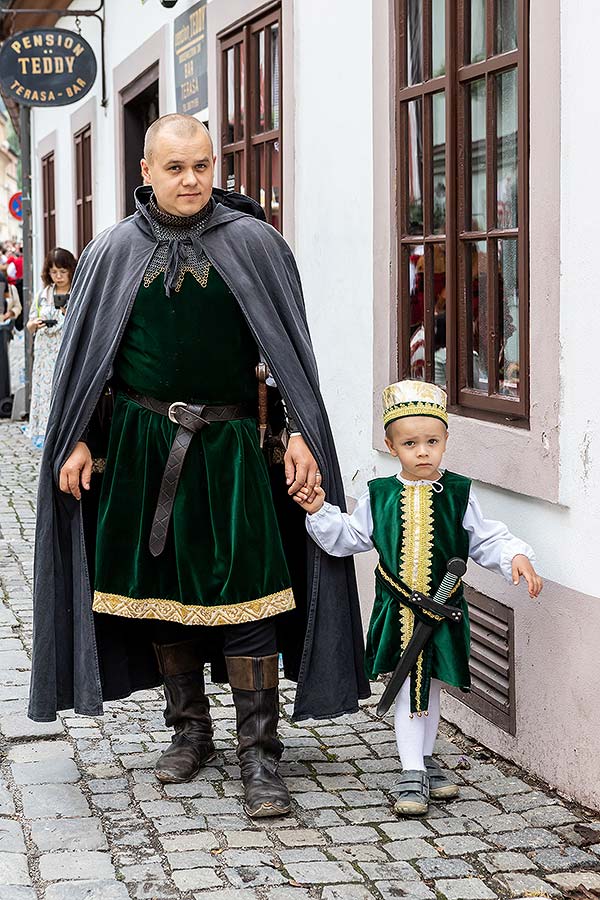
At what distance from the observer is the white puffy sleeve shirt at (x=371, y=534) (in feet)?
13.2

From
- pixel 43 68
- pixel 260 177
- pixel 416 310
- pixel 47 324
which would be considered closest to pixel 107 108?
pixel 43 68

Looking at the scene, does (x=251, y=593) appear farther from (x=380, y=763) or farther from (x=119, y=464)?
(x=380, y=763)

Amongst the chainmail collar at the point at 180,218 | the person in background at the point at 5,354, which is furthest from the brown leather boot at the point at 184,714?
the person in background at the point at 5,354

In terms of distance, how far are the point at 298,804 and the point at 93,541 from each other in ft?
3.07

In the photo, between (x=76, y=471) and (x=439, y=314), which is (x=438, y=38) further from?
(x=76, y=471)

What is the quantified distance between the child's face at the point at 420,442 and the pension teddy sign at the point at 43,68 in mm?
8244

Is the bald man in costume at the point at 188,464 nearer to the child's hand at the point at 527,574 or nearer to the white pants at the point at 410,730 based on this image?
the white pants at the point at 410,730

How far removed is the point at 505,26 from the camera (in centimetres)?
453

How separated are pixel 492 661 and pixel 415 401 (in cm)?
100

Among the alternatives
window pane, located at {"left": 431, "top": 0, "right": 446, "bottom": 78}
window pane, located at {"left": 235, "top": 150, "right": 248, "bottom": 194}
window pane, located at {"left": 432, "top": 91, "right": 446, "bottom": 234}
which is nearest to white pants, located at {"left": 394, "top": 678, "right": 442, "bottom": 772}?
window pane, located at {"left": 432, "top": 91, "right": 446, "bottom": 234}

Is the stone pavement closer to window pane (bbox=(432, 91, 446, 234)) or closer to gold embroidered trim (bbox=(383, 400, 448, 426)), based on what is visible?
gold embroidered trim (bbox=(383, 400, 448, 426))

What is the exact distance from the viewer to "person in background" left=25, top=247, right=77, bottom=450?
456 inches

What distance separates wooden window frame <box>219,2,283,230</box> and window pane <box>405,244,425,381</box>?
1.59m

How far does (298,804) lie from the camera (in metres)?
4.17
